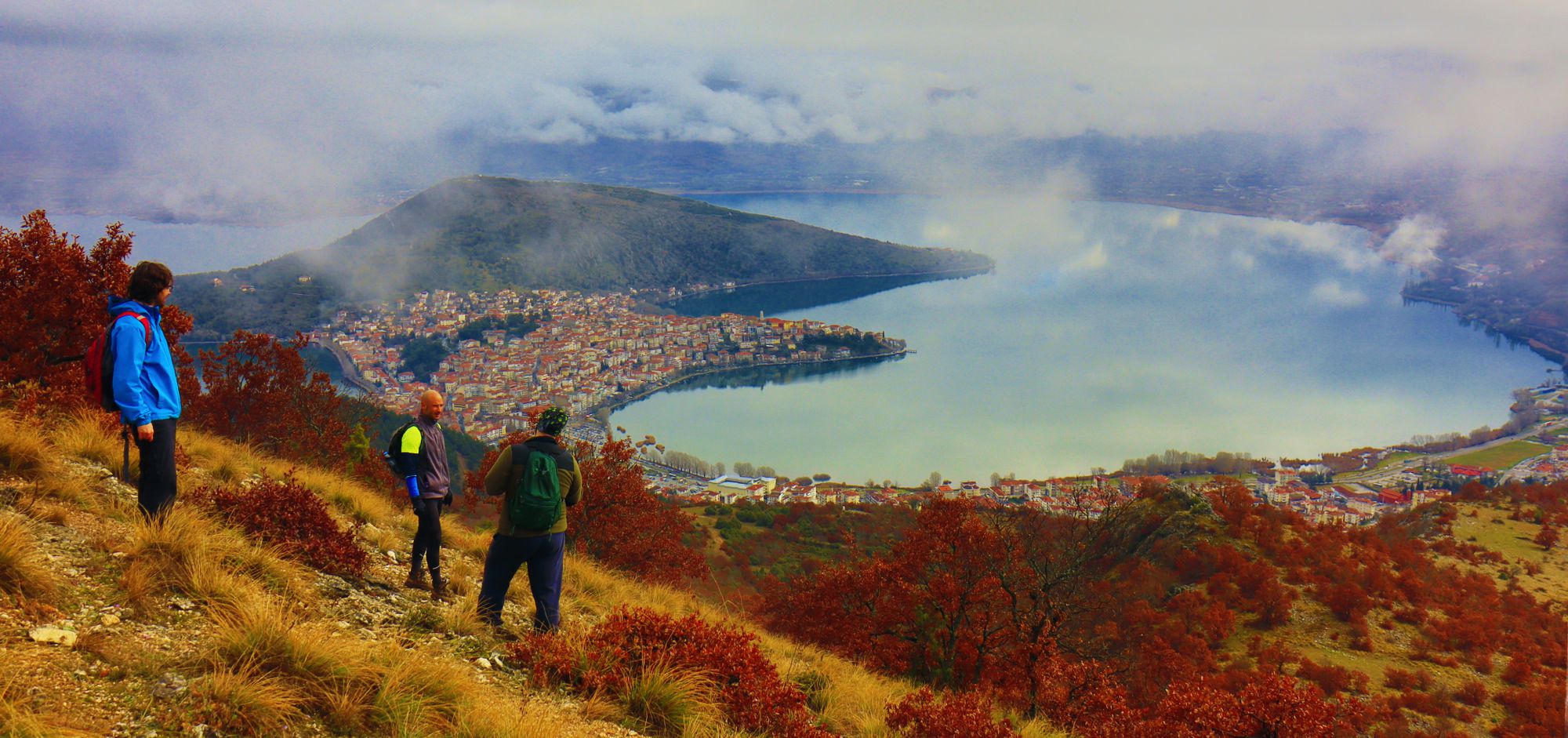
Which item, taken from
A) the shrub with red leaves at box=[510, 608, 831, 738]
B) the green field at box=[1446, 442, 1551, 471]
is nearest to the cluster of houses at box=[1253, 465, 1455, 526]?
the green field at box=[1446, 442, 1551, 471]

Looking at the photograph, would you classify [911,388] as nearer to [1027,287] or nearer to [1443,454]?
[1443,454]

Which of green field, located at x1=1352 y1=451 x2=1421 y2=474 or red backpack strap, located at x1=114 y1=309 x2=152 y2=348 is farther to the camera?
green field, located at x1=1352 y1=451 x2=1421 y2=474

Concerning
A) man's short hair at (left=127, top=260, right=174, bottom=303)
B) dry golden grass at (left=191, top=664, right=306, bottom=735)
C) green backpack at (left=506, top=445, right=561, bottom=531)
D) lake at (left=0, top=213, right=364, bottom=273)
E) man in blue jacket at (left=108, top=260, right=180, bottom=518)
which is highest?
lake at (left=0, top=213, right=364, bottom=273)

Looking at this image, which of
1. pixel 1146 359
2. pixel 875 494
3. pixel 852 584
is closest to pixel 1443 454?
pixel 1146 359

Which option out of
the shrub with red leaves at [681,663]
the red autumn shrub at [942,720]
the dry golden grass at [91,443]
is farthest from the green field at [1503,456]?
the dry golden grass at [91,443]

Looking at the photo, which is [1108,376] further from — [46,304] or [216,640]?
[216,640]

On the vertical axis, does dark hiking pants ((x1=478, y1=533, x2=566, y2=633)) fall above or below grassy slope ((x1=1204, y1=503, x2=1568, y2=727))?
above

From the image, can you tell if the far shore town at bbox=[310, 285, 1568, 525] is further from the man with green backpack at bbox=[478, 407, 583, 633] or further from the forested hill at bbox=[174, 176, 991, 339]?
the man with green backpack at bbox=[478, 407, 583, 633]
